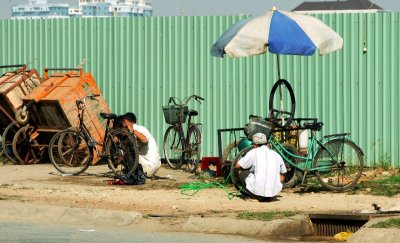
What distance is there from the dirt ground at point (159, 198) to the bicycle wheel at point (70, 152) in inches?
11.8

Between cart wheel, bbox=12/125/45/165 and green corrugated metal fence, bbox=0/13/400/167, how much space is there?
177 centimetres

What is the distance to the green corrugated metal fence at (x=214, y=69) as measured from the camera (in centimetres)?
1814

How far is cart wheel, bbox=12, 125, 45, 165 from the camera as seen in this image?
63.4 feet

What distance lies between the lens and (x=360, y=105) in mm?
18281

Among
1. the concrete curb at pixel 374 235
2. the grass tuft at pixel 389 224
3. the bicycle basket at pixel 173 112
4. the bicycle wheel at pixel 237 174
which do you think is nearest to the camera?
the concrete curb at pixel 374 235

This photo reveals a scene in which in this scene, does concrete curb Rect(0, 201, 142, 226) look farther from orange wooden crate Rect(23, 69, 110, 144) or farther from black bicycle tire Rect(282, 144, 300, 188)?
orange wooden crate Rect(23, 69, 110, 144)

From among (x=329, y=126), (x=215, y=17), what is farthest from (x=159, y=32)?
(x=329, y=126)

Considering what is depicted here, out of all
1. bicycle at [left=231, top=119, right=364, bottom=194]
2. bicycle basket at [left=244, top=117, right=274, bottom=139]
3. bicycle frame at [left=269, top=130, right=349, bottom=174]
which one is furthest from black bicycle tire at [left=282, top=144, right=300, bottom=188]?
bicycle basket at [left=244, top=117, right=274, bottom=139]

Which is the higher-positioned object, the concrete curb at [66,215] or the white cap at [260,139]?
the white cap at [260,139]

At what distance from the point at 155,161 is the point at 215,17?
3.71 meters

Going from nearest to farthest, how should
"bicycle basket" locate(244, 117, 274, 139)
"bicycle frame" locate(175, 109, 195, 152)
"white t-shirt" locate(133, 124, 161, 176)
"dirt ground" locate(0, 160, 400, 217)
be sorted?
"dirt ground" locate(0, 160, 400, 217), "bicycle basket" locate(244, 117, 274, 139), "white t-shirt" locate(133, 124, 161, 176), "bicycle frame" locate(175, 109, 195, 152)

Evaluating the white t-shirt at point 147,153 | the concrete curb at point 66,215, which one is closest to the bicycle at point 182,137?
the white t-shirt at point 147,153

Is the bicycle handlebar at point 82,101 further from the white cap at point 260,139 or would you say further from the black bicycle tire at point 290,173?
the white cap at point 260,139

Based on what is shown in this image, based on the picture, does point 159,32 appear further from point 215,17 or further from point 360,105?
point 360,105
